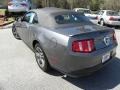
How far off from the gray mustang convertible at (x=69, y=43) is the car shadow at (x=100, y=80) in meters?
0.32

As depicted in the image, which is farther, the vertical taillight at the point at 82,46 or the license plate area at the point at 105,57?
the license plate area at the point at 105,57

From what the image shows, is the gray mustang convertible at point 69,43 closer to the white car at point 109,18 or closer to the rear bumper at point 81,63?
the rear bumper at point 81,63

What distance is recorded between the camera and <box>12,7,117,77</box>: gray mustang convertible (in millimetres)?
4266

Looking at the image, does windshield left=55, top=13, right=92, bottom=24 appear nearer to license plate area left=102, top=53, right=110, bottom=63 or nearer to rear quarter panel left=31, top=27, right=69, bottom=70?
rear quarter panel left=31, top=27, right=69, bottom=70

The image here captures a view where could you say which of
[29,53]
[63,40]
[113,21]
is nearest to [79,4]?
[113,21]

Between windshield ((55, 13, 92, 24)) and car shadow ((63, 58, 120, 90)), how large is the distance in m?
1.39

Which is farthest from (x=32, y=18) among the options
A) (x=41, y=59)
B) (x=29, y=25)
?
(x=41, y=59)

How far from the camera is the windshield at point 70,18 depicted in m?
5.43

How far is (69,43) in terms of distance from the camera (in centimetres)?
425

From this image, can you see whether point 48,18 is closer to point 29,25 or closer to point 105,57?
point 29,25

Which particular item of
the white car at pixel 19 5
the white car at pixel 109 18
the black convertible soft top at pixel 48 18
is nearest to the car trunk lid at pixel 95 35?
the black convertible soft top at pixel 48 18

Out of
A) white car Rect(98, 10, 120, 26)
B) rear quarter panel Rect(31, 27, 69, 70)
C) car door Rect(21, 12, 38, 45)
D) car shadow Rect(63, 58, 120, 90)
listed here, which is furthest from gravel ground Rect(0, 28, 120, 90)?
white car Rect(98, 10, 120, 26)

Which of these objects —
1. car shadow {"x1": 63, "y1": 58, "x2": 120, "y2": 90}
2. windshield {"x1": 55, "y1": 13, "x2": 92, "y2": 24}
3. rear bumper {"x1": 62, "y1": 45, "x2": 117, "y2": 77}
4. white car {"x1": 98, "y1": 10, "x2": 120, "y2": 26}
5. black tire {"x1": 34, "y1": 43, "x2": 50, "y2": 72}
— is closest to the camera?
rear bumper {"x1": 62, "y1": 45, "x2": 117, "y2": 77}

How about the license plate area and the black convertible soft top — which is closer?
the license plate area
